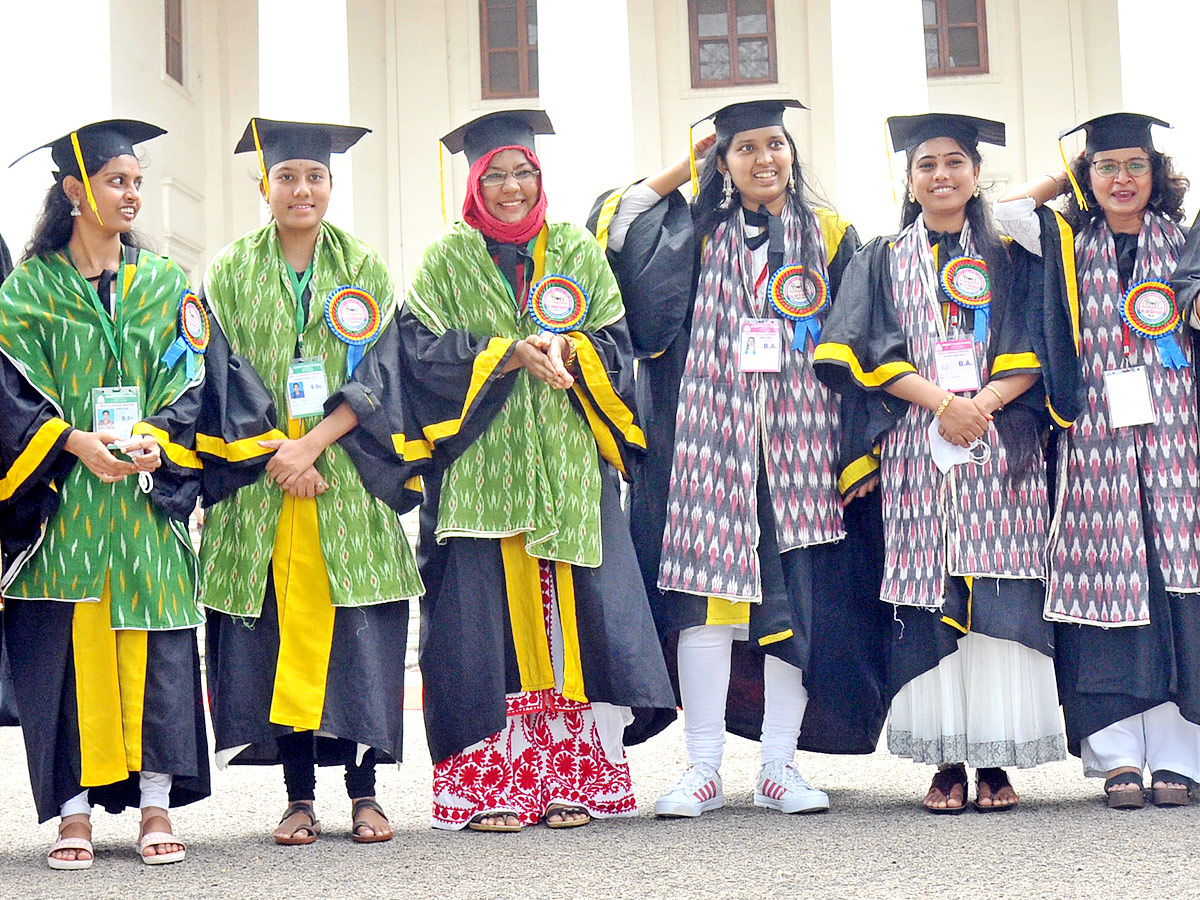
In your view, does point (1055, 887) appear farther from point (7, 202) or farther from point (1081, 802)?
point (7, 202)

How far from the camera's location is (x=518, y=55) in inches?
679

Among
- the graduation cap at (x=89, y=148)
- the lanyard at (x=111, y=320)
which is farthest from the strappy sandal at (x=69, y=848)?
the graduation cap at (x=89, y=148)

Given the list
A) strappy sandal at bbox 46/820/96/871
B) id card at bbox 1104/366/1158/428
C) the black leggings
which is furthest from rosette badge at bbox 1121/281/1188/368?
strappy sandal at bbox 46/820/96/871

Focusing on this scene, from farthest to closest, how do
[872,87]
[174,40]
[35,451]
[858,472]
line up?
[174,40], [872,87], [858,472], [35,451]

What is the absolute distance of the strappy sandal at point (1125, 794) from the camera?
4.28m

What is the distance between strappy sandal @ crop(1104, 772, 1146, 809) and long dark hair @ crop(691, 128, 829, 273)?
177 cm

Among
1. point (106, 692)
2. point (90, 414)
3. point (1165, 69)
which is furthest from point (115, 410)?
point (1165, 69)

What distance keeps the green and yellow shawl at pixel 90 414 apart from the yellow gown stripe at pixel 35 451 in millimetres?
74

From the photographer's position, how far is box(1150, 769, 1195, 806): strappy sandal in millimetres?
4312

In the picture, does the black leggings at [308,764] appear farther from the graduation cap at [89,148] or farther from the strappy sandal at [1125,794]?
the strappy sandal at [1125,794]

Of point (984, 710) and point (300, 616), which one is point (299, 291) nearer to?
point (300, 616)

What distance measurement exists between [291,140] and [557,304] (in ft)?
2.93

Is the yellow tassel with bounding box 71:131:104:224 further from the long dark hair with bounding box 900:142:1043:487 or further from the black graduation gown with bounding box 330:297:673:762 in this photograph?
the long dark hair with bounding box 900:142:1043:487

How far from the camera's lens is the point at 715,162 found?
4688 mm
